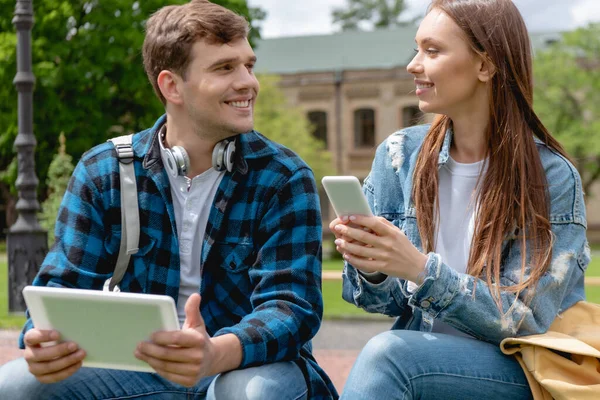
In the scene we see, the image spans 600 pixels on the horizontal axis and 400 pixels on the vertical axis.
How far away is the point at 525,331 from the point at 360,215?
23.0 inches

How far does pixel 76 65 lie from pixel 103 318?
20789 mm

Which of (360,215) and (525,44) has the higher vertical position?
(525,44)

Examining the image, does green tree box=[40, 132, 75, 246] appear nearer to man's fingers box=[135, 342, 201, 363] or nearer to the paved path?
the paved path

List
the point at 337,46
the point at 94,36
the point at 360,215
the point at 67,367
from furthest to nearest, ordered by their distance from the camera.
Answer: the point at 337,46 < the point at 94,36 < the point at 67,367 < the point at 360,215

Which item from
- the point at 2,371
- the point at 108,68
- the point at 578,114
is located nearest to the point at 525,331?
the point at 2,371

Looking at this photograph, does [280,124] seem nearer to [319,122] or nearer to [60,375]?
[319,122]

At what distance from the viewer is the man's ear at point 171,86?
117 inches

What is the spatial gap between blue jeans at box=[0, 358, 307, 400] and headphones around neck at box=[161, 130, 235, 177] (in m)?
0.66

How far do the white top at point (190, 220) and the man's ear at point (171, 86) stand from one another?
0.22 metres

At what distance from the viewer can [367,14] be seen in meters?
60.4

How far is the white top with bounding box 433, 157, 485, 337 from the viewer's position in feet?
8.83

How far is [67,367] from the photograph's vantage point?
2.42m

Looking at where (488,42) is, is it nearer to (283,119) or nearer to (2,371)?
(2,371)

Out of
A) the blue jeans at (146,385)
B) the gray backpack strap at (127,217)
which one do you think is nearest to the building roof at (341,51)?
the gray backpack strap at (127,217)
